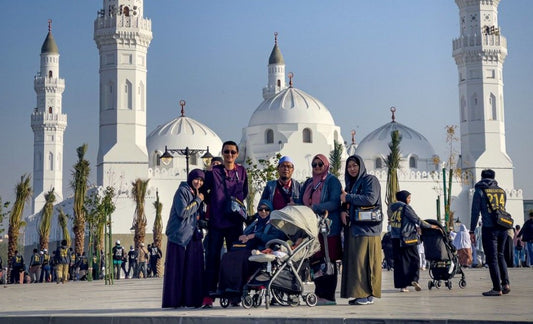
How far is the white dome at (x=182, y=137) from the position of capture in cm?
5316

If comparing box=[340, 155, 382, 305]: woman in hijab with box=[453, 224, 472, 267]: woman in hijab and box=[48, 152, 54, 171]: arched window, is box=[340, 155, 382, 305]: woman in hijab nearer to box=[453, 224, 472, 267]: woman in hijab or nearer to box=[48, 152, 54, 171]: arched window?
box=[453, 224, 472, 267]: woman in hijab

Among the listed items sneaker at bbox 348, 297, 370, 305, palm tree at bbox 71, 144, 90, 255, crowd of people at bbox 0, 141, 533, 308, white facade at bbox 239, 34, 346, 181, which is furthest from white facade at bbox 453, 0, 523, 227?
sneaker at bbox 348, 297, 370, 305

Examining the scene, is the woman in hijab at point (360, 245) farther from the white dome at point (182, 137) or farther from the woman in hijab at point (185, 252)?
the white dome at point (182, 137)

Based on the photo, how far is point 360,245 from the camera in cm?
912

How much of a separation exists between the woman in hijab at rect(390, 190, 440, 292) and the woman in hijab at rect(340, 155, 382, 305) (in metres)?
2.80

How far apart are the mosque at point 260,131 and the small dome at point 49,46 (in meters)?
0.10

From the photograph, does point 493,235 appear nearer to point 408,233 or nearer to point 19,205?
point 408,233

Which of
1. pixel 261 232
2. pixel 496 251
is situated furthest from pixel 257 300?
pixel 496 251

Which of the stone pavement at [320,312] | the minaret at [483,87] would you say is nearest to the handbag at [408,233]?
the stone pavement at [320,312]

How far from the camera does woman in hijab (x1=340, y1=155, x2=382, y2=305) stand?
8.95 meters

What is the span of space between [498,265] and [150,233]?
33118mm

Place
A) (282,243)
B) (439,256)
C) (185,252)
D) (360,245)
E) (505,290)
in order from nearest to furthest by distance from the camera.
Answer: (282,243), (360,245), (185,252), (505,290), (439,256)

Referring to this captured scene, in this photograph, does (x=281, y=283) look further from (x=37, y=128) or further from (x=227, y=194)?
(x=37, y=128)

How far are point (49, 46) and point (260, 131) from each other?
725 inches
